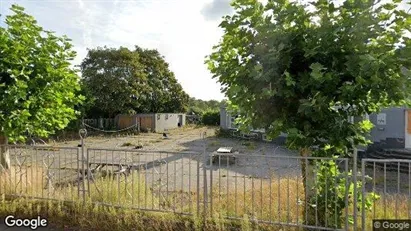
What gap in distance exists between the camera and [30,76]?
5.22 metres

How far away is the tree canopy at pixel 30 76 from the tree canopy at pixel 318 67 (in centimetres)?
331

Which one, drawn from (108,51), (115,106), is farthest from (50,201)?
(108,51)

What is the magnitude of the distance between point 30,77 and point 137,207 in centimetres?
306

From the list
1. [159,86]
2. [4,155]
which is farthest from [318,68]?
[159,86]

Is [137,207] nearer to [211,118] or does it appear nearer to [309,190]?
[309,190]

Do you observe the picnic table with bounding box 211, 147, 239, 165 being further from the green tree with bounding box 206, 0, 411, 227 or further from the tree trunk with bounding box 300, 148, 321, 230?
the tree trunk with bounding box 300, 148, 321, 230

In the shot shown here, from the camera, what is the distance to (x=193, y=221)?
4043 mm

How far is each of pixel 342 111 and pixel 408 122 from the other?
11830 millimetres

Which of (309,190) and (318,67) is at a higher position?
(318,67)

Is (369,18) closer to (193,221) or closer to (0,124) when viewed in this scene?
(193,221)

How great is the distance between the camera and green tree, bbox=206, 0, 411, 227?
3.17 metres

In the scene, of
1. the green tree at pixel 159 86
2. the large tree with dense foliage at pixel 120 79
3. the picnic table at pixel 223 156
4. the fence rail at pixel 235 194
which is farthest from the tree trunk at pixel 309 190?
the green tree at pixel 159 86

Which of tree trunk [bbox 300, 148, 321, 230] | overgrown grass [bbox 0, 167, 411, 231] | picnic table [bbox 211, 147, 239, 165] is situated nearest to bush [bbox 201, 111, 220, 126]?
picnic table [bbox 211, 147, 239, 165]

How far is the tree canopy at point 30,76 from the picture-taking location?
195 inches
